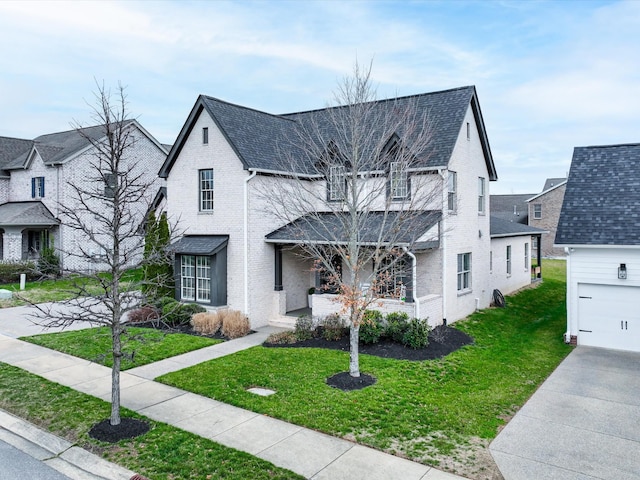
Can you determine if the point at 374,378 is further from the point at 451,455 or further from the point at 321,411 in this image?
the point at 451,455

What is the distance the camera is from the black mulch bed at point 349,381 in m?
11.1

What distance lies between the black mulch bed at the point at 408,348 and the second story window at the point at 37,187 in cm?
2437

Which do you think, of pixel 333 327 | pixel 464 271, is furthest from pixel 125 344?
pixel 464 271

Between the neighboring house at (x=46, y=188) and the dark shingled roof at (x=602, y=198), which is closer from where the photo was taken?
the dark shingled roof at (x=602, y=198)

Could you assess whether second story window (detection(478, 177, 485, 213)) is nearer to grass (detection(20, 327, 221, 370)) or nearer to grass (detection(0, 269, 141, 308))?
grass (detection(20, 327, 221, 370))

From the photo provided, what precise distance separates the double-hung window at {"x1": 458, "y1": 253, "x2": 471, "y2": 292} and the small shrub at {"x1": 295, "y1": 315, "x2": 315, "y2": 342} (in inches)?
262

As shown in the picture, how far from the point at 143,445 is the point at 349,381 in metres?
4.91

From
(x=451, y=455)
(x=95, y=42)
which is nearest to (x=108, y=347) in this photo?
(x=95, y=42)

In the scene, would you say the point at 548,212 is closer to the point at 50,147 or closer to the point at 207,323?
the point at 207,323

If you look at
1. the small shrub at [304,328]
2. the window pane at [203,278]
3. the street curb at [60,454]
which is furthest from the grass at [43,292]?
the street curb at [60,454]

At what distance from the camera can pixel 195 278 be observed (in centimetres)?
1920

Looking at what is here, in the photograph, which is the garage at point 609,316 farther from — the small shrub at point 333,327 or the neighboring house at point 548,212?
the neighboring house at point 548,212

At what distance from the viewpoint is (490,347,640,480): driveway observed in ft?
24.7

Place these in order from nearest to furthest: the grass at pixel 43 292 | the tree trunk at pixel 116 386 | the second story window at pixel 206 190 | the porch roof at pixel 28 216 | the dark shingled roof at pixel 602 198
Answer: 1. the tree trunk at pixel 116 386
2. the dark shingled roof at pixel 602 198
3. the second story window at pixel 206 190
4. the grass at pixel 43 292
5. the porch roof at pixel 28 216
